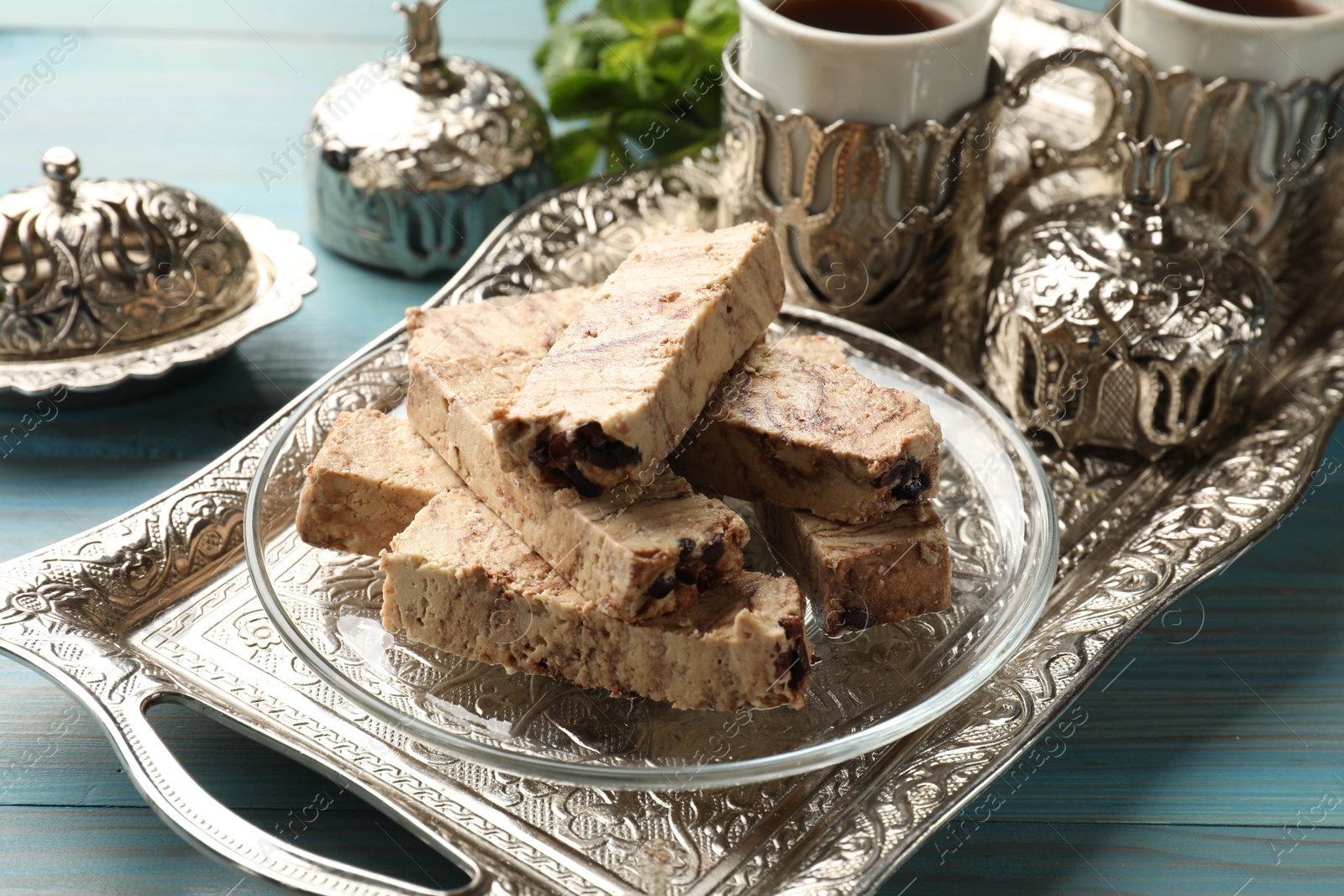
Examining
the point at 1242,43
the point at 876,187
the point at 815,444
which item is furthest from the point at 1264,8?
the point at 815,444

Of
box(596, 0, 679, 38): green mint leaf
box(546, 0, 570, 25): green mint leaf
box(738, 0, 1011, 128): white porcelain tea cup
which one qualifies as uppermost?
box(738, 0, 1011, 128): white porcelain tea cup

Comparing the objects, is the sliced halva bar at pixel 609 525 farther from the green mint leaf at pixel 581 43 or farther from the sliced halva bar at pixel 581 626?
the green mint leaf at pixel 581 43

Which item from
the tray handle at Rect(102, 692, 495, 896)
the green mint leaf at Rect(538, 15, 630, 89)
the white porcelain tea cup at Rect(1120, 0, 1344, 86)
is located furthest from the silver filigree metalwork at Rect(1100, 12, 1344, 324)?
the tray handle at Rect(102, 692, 495, 896)

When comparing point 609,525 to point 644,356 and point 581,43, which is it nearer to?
point 644,356

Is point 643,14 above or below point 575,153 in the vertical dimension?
above

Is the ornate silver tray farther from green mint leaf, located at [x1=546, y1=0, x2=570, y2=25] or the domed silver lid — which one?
green mint leaf, located at [x1=546, y1=0, x2=570, y2=25]

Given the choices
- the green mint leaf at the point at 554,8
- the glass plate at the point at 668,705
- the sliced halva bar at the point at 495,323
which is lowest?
the glass plate at the point at 668,705

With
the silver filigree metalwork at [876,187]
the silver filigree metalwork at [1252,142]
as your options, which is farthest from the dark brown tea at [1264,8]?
the silver filigree metalwork at [876,187]
